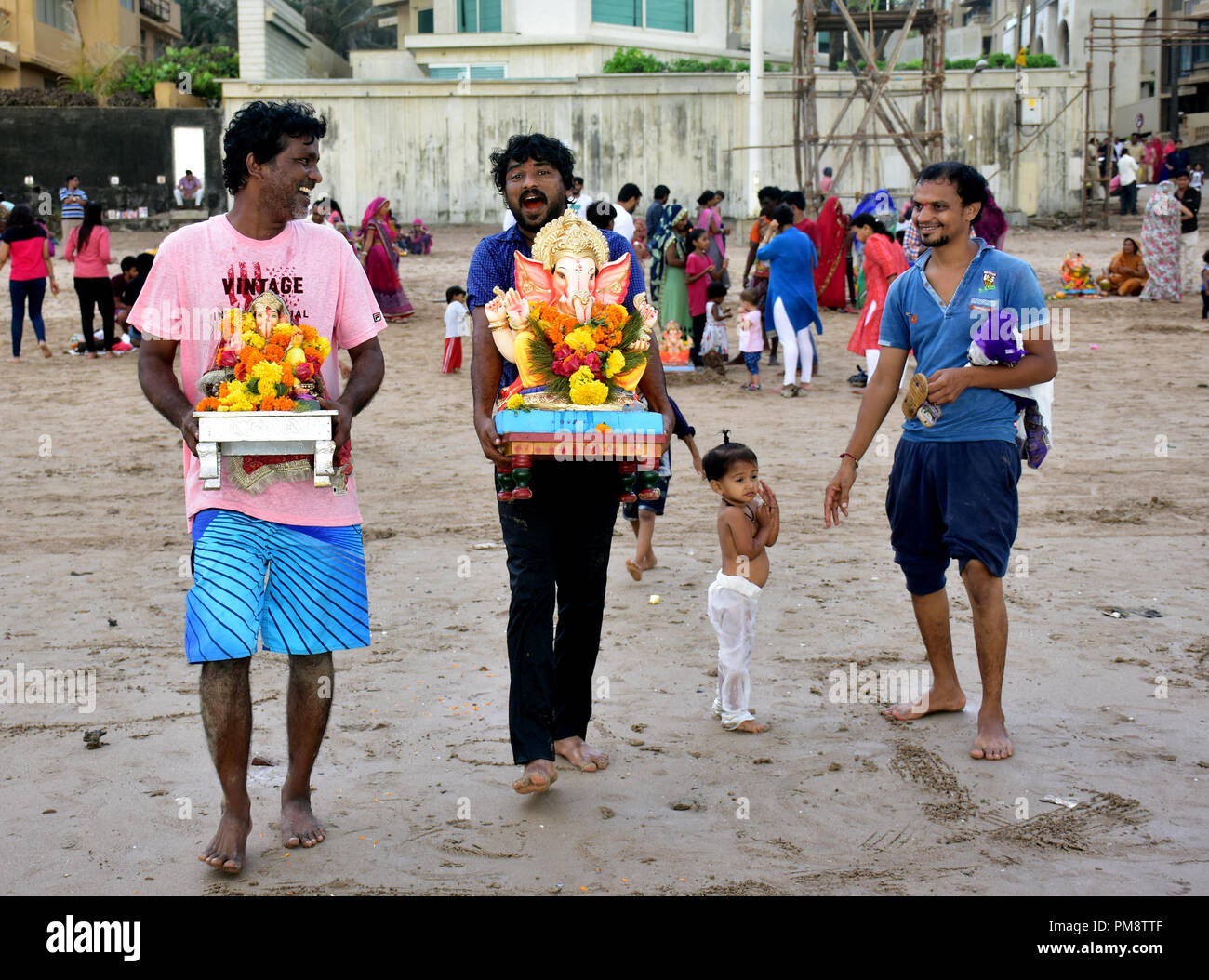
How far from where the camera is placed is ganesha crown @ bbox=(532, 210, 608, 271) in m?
4.04

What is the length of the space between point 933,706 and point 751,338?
8.77 m

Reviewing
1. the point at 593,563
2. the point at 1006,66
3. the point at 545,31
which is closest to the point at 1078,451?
the point at 593,563

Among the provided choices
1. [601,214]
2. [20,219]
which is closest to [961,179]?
[601,214]

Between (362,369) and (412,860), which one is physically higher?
(362,369)

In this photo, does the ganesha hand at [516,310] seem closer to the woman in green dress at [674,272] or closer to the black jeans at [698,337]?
the woman in green dress at [674,272]

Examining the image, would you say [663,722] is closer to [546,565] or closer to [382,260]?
[546,565]

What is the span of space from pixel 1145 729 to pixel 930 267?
6.15 ft

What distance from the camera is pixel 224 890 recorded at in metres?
3.57

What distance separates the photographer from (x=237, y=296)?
3.74 metres

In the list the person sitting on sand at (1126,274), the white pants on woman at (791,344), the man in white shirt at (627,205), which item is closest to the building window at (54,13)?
the man in white shirt at (627,205)

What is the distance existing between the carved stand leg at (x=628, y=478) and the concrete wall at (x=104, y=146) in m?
30.4

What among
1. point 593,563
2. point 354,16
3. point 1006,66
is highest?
point 354,16

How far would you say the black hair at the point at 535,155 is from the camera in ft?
13.7

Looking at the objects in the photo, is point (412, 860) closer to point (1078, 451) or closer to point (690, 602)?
point (690, 602)
